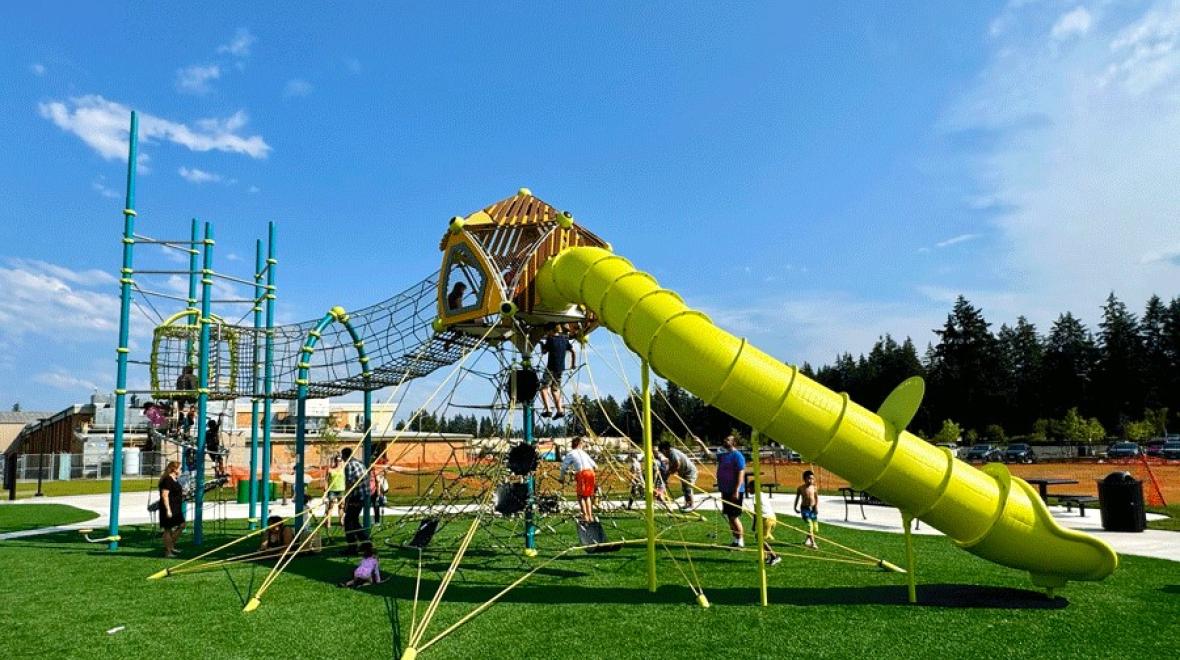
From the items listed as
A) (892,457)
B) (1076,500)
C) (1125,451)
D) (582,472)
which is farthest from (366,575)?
(1125,451)

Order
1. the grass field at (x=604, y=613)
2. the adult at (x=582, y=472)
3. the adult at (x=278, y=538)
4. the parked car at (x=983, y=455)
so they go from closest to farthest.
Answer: the grass field at (x=604, y=613) → the adult at (x=582, y=472) → the adult at (x=278, y=538) → the parked car at (x=983, y=455)

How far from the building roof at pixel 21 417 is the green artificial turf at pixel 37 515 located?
68.3 metres

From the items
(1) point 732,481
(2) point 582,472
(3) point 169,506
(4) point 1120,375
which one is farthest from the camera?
(4) point 1120,375

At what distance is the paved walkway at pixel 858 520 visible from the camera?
1198 centimetres

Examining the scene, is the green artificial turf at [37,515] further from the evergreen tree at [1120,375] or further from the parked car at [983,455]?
the evergreen tree at [1120,375]

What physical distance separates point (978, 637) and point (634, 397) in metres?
5.22

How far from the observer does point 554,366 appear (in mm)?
12078

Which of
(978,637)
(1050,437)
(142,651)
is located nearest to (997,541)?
(978,637)

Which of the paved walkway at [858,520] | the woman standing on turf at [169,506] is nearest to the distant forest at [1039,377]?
the paved walkway at [858,520]

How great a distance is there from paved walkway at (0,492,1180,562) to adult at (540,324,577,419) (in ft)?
9.88

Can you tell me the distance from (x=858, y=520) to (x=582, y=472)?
8.91m

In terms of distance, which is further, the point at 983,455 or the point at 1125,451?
the point at 983,455

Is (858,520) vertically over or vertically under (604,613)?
under

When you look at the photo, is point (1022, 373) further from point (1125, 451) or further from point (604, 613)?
point (604, 613)
